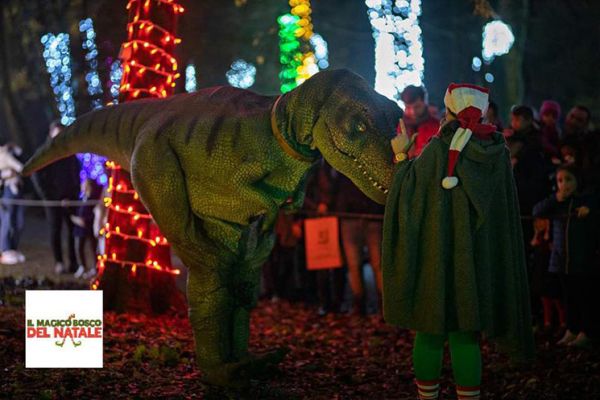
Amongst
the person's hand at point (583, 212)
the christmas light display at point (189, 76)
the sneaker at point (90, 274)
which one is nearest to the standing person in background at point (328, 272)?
the person's hand at point (583, 212)

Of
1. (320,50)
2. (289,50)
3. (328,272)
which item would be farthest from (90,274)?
(320,50)

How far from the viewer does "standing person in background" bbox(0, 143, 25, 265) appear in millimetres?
12391

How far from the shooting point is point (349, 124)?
4.96m

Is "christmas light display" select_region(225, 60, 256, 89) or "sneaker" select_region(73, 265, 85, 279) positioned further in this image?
"christmas light display" select_region(225, 60, 256, 89)

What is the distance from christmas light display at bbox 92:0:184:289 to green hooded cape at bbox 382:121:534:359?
3691 millimetres

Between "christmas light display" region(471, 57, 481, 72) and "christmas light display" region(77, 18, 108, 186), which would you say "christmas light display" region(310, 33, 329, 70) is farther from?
"christmas light display" region(77, 18, 108, 186)

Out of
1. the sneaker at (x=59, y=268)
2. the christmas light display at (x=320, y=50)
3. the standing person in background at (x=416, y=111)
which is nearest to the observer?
the standing person in background at (x=416, y=111)

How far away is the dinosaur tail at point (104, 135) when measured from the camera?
19.8 ft

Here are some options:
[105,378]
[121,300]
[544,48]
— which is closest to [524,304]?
[105,378]

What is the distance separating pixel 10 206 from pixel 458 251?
9.37 meters

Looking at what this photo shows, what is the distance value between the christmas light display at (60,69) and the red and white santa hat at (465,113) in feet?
41.6

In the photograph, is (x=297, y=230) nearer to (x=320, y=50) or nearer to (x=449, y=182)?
(x=449, y=182)

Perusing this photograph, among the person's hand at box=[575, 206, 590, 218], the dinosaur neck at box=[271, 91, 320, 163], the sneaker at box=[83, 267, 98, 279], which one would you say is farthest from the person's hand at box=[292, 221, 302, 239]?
the dinosaur neck at box=[271, 91, 320, 163]

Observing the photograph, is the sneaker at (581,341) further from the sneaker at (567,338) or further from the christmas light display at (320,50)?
the christmas light display at (320,50)
